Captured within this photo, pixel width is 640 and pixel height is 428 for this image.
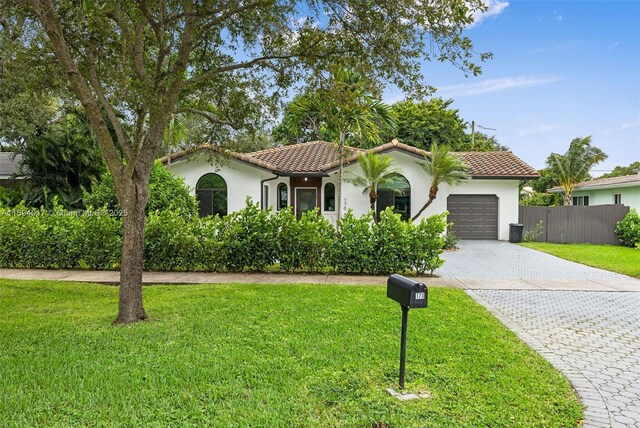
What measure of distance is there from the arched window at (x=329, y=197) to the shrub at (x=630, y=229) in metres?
12.6

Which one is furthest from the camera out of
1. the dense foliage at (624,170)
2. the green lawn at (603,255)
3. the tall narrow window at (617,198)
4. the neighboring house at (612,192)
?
the dense foliage at (624,170)

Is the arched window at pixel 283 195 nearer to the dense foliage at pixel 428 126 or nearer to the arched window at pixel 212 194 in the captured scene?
the arched window at pixel 212 194

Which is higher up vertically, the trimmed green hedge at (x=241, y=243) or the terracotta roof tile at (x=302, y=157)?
the terracotta roof tile at (x=302, y=157)

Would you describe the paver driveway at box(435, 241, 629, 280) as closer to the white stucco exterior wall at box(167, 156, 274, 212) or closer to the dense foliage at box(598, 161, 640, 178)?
the white stucco exterior wall at box(167, 156, 274, 212)

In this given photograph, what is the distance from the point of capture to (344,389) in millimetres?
3920

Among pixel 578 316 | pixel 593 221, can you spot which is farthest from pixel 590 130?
pixel 578 316

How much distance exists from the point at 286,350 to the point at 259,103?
16.7 feet

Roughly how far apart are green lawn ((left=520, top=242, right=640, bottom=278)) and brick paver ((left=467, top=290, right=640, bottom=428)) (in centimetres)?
396

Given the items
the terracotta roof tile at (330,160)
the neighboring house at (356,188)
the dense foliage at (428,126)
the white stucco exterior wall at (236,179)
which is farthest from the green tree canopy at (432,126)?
the white stucco exterior wall at (236,179)

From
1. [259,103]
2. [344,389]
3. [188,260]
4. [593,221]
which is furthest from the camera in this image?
[593,221]

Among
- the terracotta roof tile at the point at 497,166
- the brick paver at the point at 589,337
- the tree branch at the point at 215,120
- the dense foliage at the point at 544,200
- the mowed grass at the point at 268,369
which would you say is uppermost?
the terracotta roof tile at the point at 497,166

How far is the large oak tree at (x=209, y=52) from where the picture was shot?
20.3ft

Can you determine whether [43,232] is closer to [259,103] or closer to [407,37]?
[259,103]

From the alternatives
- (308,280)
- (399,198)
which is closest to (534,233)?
(399,198)
